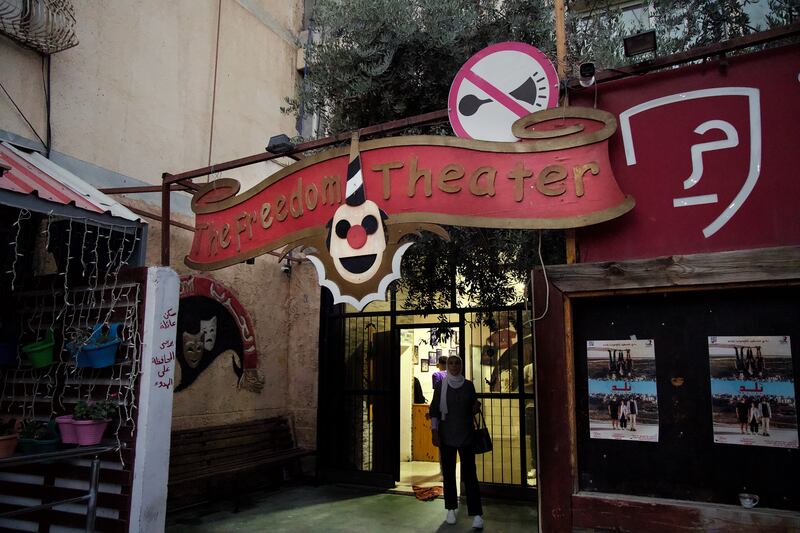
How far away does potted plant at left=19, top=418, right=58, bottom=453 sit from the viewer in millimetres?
4156

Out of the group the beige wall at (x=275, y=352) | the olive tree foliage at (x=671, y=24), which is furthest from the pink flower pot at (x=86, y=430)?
the olive tree foliage at (x=671, y=24)

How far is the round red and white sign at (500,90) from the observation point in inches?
131

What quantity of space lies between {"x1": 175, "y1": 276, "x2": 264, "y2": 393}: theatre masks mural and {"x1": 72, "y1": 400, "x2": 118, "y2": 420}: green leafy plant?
243 cm

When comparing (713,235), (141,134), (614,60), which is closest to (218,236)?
(141,134)

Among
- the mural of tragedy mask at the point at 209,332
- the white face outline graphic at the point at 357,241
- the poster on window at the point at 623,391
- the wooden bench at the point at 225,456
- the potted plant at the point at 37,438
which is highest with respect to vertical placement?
the white face outline graphic at the point at 357,241

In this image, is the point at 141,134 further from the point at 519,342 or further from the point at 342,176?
the point at 519,342

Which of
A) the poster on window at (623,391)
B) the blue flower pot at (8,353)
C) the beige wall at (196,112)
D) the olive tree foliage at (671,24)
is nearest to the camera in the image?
the poster on window at (623,391)

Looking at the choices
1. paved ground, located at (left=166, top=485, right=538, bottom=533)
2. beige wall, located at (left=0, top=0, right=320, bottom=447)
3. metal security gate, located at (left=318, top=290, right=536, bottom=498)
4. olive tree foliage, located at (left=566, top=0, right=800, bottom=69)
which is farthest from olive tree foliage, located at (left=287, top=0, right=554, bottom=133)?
paved ground, located at (left=166, top=485, right=538, bottom=533)

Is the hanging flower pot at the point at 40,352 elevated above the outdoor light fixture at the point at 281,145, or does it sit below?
below

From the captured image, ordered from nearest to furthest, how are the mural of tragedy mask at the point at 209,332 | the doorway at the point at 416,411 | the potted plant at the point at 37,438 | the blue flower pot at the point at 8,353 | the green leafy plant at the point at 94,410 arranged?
1. the potted plant at the point at 37,438
2. the green leafy plant at the point at 94,410
3. the blue flower pot at the point at 8,353
4. the mural of tragedy mask at the point at 209,332
5. the doorway at the point at 416,411

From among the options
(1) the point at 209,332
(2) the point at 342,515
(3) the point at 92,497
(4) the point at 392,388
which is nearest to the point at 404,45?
(1) the point at 209,332

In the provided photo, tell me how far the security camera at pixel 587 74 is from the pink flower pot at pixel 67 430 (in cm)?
437

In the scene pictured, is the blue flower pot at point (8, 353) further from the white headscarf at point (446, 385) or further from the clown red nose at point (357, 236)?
the white headscarf at point (446, 385)

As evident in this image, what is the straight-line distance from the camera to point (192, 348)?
7.03 metres
